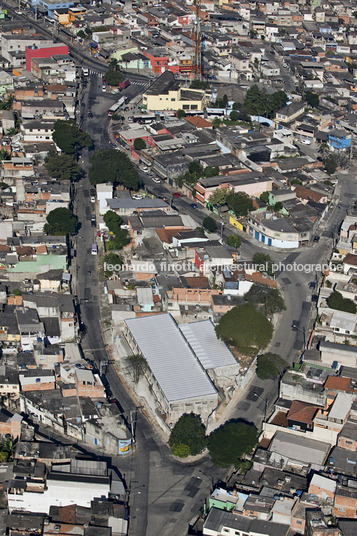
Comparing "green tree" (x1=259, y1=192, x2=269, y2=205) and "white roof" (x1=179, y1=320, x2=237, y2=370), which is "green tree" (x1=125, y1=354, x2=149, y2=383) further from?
"green tree" (x1=259, y1=192, x2=269, y2=205)

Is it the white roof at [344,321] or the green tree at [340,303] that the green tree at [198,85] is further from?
the white roof at [344,321]

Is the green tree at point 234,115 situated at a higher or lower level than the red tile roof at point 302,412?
higher

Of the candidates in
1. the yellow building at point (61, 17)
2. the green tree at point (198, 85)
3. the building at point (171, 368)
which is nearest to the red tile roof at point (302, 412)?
the building at point (171, 368)

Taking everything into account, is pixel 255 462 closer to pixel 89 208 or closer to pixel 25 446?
pixel 25 446

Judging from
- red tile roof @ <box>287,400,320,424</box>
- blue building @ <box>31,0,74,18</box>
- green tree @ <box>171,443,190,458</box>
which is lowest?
green tree @ <box>171,443,190,458</box>

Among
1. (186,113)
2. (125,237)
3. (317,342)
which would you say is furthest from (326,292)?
(186,113)

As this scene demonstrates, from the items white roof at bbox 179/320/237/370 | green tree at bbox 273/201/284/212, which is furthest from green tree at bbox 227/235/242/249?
white roof at bbox 179/320/237/370
